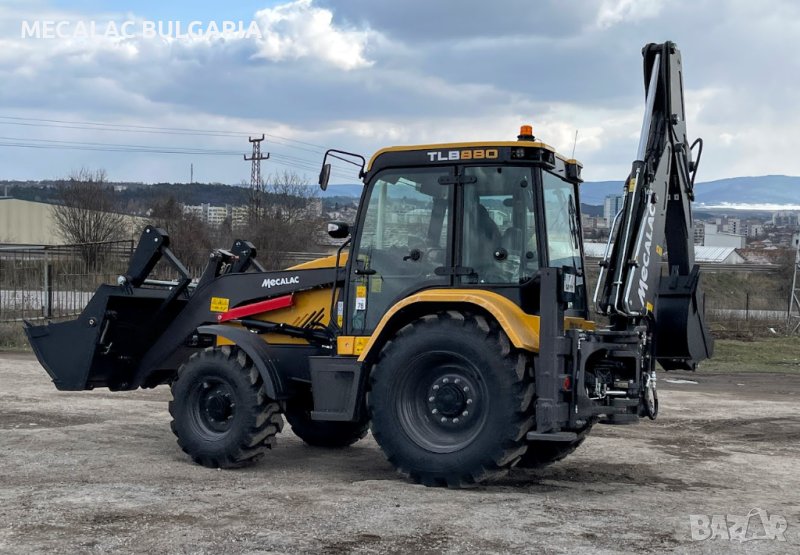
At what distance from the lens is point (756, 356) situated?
23453 millimetres

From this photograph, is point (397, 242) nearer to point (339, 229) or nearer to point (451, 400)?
point (339, 229)

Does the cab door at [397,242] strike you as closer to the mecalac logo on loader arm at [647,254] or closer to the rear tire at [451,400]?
the rear tire at [451,400]

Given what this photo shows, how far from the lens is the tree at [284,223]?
38.4 metres

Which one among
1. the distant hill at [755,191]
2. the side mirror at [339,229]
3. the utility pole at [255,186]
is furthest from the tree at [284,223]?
the distant hill at [755,191]

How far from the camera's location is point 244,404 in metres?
8.78

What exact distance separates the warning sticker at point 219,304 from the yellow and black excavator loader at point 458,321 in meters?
0.02

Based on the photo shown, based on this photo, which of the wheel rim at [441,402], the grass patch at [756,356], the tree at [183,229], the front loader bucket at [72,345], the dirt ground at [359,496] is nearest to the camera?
the dirt ground at [359,496]

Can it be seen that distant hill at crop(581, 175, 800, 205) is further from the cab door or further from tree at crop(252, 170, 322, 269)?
the cab door

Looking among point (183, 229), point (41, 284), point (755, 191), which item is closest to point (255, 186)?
point (183, 229)

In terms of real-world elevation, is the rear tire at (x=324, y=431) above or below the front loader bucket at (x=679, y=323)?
below

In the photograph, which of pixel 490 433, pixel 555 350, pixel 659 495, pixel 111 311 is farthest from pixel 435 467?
pixel 111 311

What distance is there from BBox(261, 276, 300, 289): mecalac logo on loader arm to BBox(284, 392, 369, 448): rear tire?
1.47 meters

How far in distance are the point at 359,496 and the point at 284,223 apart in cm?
3459

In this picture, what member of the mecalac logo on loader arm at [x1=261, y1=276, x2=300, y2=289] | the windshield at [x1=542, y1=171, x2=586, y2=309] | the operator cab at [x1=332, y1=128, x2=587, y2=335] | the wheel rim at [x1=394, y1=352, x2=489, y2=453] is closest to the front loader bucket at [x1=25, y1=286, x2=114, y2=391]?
the mecalac logo on loader arm at [x1=261, y1=276, x2=300, y2=289]
